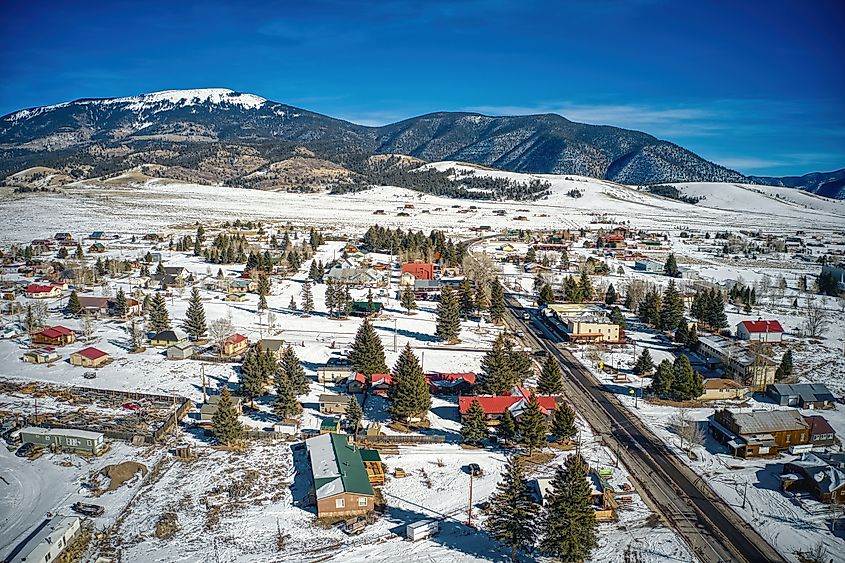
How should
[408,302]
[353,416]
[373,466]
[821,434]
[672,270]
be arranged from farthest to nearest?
1. [672,270]
2. [408,302]
3. [353,416]
4. [821,434]
5. [373,466]

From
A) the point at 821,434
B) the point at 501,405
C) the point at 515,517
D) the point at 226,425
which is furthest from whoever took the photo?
the point at 501,405

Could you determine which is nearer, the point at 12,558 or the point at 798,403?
the point at 12,558

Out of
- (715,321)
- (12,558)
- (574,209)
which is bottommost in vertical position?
(12,558)

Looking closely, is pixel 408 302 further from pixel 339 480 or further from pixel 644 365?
pixel 339 480

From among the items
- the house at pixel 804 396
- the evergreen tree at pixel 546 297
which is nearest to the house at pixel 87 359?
the evergreen tree at pixel 546 297

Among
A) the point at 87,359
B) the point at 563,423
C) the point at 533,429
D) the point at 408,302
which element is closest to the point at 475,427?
the point at 533,429

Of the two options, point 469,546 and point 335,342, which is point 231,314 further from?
point 469,546

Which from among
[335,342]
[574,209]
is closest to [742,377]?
[335,342]

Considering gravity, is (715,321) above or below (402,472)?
above
